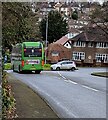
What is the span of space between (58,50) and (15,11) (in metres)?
75.0

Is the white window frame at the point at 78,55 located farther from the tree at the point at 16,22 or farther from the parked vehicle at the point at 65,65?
→ the tree at the point at 16,22

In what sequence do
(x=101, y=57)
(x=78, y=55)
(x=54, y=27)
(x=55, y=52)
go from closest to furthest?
(x=55, y=52)
(x=78, y=55)
(x=101, y=57)
(x=54, y=27)

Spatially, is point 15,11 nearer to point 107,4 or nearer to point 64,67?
point 107,4

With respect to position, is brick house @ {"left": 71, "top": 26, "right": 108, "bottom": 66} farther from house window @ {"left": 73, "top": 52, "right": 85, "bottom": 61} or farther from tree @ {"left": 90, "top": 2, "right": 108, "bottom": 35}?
tree @ {"left": 90, "top": 2, "right": 108, "bottom": 35}

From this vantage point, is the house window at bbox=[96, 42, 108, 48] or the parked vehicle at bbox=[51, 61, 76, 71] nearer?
the parked vehicle at bbox=[51, 61, 76, 71]

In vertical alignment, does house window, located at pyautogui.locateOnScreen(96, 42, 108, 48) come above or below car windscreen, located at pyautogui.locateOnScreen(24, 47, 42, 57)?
above

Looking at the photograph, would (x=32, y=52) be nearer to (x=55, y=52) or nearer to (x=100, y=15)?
(x=100, y=15)

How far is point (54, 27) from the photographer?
98.2 meters

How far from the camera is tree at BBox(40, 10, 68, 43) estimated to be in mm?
98250

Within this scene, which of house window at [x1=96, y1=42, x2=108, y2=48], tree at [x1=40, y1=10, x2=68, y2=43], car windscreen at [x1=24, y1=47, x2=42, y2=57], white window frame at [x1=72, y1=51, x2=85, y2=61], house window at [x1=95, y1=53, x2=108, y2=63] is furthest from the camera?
tree at [x1=40, y1=10, x2=68, y2=43]

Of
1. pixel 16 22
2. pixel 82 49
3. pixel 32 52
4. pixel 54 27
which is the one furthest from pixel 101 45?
pixel 16 22

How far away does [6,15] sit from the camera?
15.1 m

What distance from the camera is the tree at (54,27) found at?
9825 centimetres

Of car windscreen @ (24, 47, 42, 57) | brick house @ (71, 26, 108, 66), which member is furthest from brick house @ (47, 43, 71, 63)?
car windscreen @ (24, 47, 42, 57)
